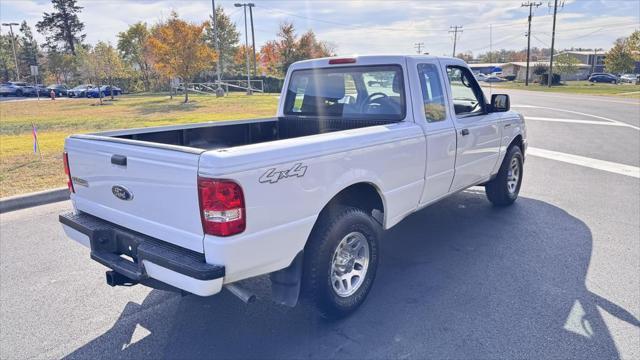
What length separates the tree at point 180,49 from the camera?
2780 centimetres

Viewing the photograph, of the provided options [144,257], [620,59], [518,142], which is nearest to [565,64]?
[620,59]

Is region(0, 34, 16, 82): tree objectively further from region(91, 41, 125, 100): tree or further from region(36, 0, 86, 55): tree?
region(91, 41, 125, 100): tree

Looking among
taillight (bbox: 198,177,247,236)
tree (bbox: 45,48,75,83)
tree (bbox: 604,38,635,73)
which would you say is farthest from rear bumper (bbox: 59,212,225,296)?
tree (bbox: 604,38,635,73)

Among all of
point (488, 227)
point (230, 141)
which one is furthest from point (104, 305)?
point (488, 227)

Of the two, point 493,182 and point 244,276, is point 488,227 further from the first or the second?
point 244,276

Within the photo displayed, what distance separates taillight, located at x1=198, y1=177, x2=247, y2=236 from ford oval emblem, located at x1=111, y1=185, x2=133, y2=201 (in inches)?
27.9

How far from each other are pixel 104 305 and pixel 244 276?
1.70 m

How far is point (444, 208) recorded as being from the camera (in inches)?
238

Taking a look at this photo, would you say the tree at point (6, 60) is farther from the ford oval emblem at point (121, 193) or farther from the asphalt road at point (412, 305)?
the ford oval emblem at point (121, 193)

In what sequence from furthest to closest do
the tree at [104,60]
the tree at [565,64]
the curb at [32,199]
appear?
the tree at [565,64] < the tree at [104,60] < the curb at [32,199]

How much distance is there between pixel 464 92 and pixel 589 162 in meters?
5.29

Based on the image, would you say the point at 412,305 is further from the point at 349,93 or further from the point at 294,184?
the point at 349,93

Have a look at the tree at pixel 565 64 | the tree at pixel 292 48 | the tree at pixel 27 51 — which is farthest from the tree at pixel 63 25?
the tree at pixel 565 64

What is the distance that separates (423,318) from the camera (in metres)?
3.35
